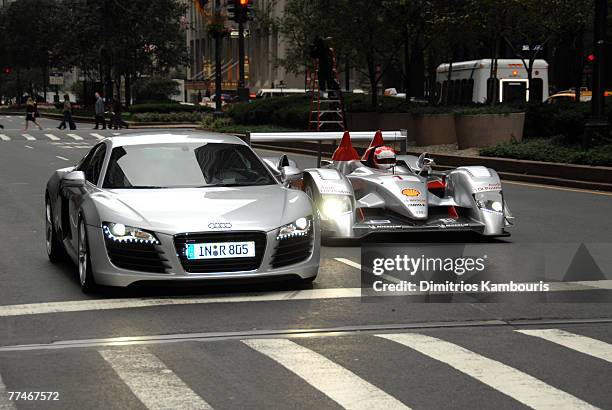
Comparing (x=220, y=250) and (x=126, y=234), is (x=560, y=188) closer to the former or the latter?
(x=220, y=250)

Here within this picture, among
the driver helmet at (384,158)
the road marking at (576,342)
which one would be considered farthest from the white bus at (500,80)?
the road marking at (576,342)

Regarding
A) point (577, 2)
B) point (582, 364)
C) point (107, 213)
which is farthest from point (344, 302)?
point (577, 2)

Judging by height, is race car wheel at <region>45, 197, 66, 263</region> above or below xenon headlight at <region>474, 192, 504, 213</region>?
below

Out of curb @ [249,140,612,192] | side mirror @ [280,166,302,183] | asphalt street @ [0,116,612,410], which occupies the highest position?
side mirror @ [280,166,302,183]

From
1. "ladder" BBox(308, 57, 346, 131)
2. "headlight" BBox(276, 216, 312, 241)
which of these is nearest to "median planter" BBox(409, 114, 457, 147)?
"ladder" BBox(308, 57, 346, 131)

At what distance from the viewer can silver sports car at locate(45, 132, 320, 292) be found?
945cm

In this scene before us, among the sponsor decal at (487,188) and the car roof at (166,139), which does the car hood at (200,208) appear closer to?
the car roof at (166,139)

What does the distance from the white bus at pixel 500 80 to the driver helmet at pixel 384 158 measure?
3268 cm

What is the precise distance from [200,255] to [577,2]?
30.6 m

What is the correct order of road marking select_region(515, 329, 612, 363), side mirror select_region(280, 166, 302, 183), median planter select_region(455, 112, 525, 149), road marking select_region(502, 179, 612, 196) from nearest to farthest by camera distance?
1. road marking select_region(515, 329, 612, 363)
2. side mirror select_region(280, 166, 302, 183)
3. road marking select_region(502, 179, 612, 196)
4. median planter select_region(455, 112, 525, 149)

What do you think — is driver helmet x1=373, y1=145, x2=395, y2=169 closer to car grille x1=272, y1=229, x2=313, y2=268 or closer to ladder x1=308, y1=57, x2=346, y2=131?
car grille x1=272, y1=229, x2=313, y2=268

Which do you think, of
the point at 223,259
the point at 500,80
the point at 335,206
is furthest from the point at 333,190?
the point at 500,80

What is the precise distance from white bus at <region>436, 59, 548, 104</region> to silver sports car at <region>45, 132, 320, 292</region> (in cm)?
3598

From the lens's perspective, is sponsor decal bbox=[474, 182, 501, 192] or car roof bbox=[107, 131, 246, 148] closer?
car roof bbox=[107, 131, 246, 148]
